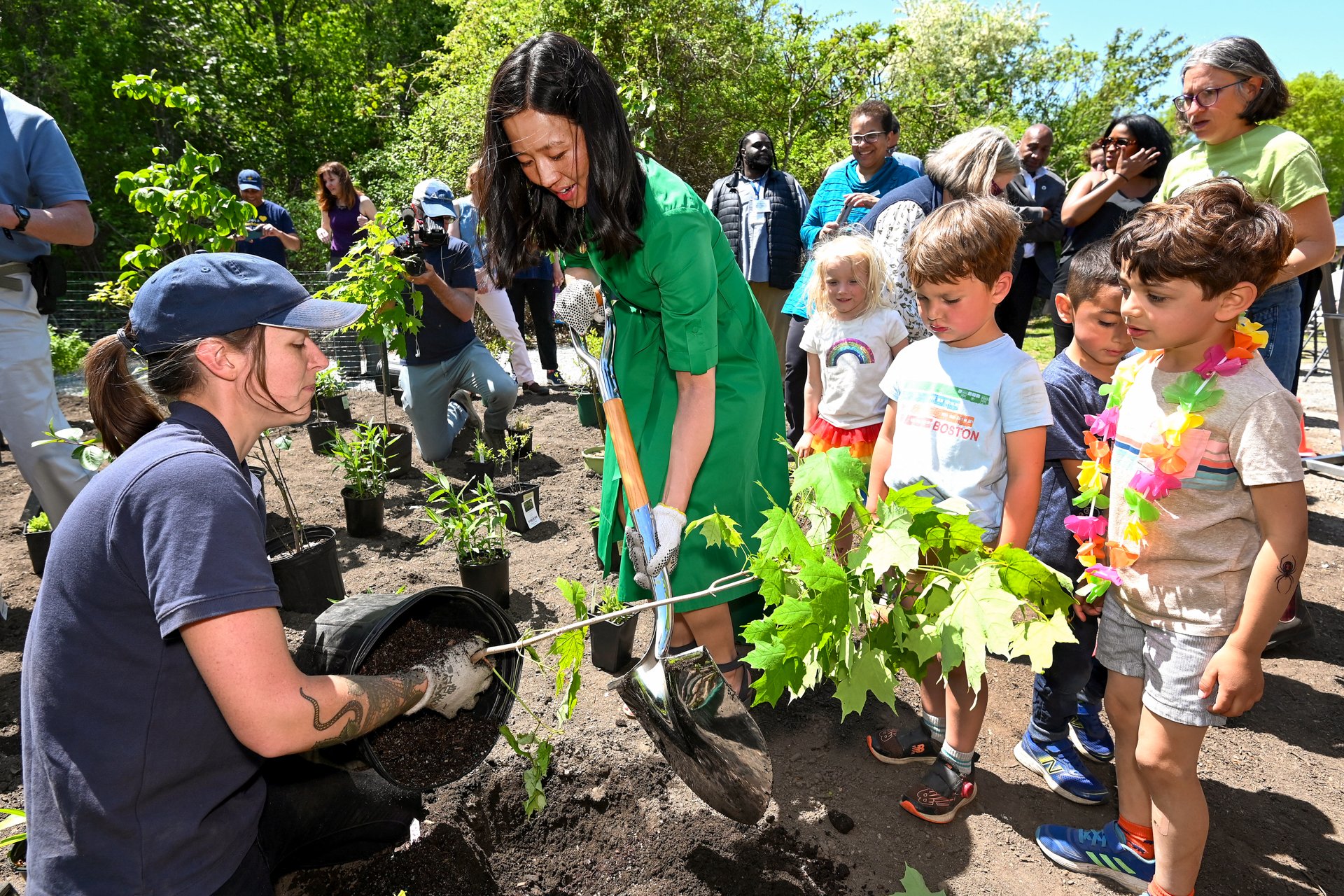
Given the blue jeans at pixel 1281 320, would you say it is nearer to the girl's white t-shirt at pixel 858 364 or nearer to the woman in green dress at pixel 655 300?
the girl's white t-shirt at pixel 858 364

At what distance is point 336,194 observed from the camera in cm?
698

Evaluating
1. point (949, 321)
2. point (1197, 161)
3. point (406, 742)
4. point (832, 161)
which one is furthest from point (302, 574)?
point (832, 161)

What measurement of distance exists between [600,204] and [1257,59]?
236cm

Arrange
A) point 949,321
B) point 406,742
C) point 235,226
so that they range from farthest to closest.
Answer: point 235,226, point 949,321, point 406,742

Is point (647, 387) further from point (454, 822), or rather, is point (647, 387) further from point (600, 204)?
point (454, 822)

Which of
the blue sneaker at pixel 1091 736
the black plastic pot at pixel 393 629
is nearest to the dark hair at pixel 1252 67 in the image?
the blue sneaker at pixel 1091 736

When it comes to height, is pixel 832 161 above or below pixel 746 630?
above

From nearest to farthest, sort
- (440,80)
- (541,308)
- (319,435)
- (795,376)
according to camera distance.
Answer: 1. (795,376)
2. (319,435)
3. (541,308)
4. (440,80)

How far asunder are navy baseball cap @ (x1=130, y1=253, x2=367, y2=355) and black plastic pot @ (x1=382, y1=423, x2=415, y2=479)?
3.63 metres

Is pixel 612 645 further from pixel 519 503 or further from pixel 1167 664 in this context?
pixel 1167 664

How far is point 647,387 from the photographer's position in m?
2.18

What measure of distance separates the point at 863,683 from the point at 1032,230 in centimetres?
370

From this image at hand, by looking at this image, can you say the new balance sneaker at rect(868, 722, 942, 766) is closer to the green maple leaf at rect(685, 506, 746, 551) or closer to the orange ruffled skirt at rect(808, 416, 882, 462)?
the green maple leaf at rect(685, 506, 746, 551)

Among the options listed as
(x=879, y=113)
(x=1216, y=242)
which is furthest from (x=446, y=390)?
(x=1216, y=242)
